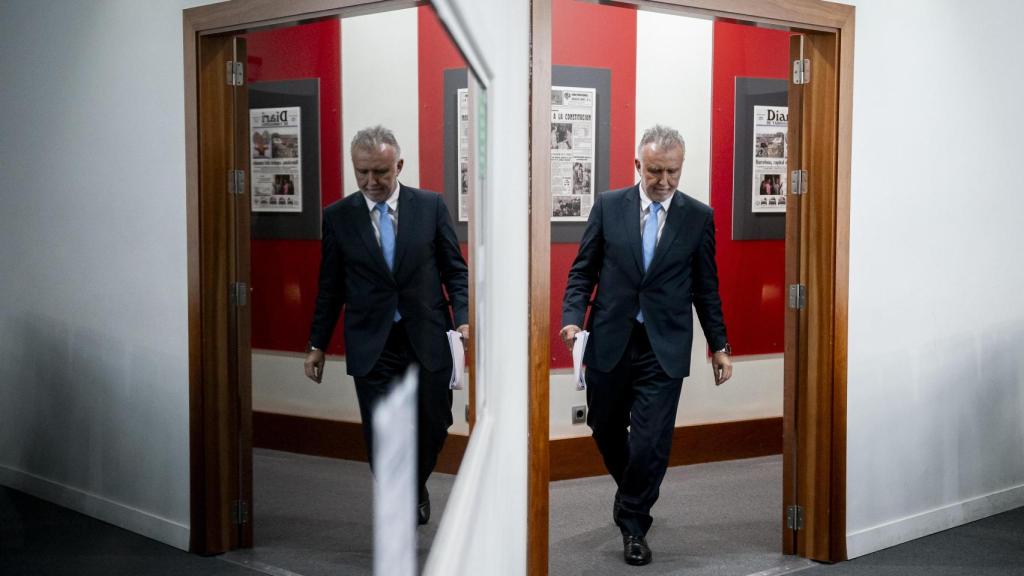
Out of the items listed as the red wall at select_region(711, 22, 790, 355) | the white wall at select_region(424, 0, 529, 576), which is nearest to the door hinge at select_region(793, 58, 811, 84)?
the white wall at select_region(424, 0, 529, 576)

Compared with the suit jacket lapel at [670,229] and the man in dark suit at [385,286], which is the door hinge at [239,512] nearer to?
the man in dark suit at [385,286]

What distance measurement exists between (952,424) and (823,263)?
3.44ft

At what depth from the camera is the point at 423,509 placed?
1.70 ft

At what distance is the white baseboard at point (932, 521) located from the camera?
3085mm

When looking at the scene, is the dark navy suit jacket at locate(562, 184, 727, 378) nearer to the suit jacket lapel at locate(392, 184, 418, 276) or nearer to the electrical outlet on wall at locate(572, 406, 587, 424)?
the electrical outlet on wall at locate(572, 406, 587, 424)

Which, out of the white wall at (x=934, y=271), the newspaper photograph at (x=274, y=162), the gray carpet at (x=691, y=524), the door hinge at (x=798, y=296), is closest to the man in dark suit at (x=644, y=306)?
the gray carpet at (x=691, y=524)

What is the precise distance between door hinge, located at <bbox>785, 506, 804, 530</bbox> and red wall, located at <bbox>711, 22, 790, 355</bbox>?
1495 millimetres

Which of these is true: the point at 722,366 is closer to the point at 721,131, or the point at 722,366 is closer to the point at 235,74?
the point at 721,131

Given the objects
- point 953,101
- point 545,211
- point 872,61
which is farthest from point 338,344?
point 953,101

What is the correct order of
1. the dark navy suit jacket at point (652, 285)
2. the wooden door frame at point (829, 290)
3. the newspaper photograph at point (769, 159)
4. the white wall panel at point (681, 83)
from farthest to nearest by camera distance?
the newspaper photograph at point (769, 159)
the white wall panel at point (681, 83)
the dark navy suit jacket at point (652, 285)
the wooden door frame at point (829, 290)

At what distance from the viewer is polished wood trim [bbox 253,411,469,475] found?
0.38 meters

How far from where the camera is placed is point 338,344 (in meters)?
0.40

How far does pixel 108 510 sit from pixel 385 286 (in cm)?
21

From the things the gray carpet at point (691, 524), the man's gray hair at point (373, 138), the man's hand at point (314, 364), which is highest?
the man's gray hair at point (373, 138)
